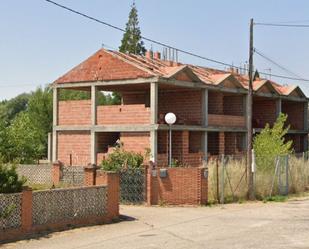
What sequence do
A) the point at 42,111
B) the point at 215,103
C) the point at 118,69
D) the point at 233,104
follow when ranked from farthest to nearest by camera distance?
the point at 42,111
the point at 233,104
the point at 215,103
the point at 118,69

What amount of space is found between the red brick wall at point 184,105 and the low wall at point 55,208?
17466 millimetres

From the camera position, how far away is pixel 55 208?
15172 mm

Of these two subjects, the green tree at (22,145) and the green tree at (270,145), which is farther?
the green tree at (22,145)

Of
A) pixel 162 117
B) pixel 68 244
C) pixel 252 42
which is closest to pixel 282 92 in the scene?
pixel 162 117

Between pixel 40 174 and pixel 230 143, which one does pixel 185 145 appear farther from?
pixel 40 174

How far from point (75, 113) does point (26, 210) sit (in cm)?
2096

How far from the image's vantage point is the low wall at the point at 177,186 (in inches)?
839

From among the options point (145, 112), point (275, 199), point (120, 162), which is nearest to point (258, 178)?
point (275, 199)

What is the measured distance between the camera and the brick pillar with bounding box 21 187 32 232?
552 inches

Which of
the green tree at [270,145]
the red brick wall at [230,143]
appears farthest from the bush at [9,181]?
the red brick wall at [230,143]

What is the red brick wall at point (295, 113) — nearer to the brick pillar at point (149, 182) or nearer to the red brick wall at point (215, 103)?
the red brick wall at point (215, 103)

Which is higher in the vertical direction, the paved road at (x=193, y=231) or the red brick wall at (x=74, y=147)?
the red brick wall at (x=74, y=147)

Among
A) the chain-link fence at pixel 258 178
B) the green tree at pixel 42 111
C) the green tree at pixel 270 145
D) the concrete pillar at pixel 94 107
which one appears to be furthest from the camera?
the green tree at pixel 42 111

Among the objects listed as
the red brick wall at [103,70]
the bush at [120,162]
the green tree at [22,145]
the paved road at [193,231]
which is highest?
the red brick wall at [103,70]
